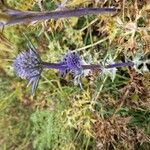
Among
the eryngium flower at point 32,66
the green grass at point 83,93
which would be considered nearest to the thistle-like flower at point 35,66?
the eryngium flower at point 32,66

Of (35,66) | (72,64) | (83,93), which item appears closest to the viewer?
(35,66)

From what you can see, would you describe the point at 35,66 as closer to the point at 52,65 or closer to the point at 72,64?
the point at 52,65

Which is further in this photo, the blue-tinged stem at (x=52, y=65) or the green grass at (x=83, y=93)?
the green grass at (x=83, y=93)

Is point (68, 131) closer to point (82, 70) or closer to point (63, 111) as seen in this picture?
point (63, 111)

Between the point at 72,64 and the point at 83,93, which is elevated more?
the point at 72,64

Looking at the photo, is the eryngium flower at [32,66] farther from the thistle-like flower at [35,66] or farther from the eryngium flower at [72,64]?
the eryngium flower at [72,64]

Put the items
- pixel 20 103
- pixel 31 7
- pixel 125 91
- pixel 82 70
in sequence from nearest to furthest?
pixel 82 70 → pixel 125 91 → pixel 31 7 → pixel 20 103

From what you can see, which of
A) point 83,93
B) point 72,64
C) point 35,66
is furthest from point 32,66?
point 83,93

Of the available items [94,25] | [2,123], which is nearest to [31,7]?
[94,25]
